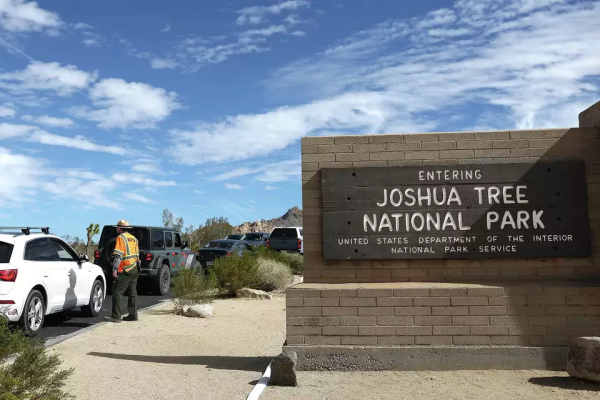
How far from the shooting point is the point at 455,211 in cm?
741

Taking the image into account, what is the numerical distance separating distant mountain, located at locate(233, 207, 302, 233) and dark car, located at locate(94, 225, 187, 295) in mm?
46983

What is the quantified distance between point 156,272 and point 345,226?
9.30 meters

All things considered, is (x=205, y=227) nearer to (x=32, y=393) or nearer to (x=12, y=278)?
(x=12, y=278)

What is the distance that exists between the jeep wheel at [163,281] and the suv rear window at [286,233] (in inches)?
377

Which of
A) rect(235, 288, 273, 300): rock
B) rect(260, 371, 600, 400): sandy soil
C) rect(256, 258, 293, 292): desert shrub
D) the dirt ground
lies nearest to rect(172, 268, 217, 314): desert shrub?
rect(235, 288, 273, 300): rock

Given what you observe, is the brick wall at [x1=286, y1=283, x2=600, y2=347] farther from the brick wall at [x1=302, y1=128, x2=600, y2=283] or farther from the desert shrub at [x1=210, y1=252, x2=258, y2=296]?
the desert shrub at [x1=210, y1=252, x2=258, y2=296]

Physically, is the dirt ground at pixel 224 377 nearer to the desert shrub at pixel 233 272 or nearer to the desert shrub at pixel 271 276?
the desert shrub at pixel 233 272

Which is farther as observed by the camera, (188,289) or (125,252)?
(188,289)

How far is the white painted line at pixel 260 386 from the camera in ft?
19.5

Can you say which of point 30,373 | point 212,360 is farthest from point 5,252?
point 30,373

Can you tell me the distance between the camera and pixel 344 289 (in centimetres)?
705

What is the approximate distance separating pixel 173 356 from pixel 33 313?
8.99 feet

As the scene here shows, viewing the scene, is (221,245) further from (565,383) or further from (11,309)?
(565,383)

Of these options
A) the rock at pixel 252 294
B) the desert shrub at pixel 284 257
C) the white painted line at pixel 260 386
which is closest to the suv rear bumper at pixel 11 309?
the white painted line at pixel 260 386
